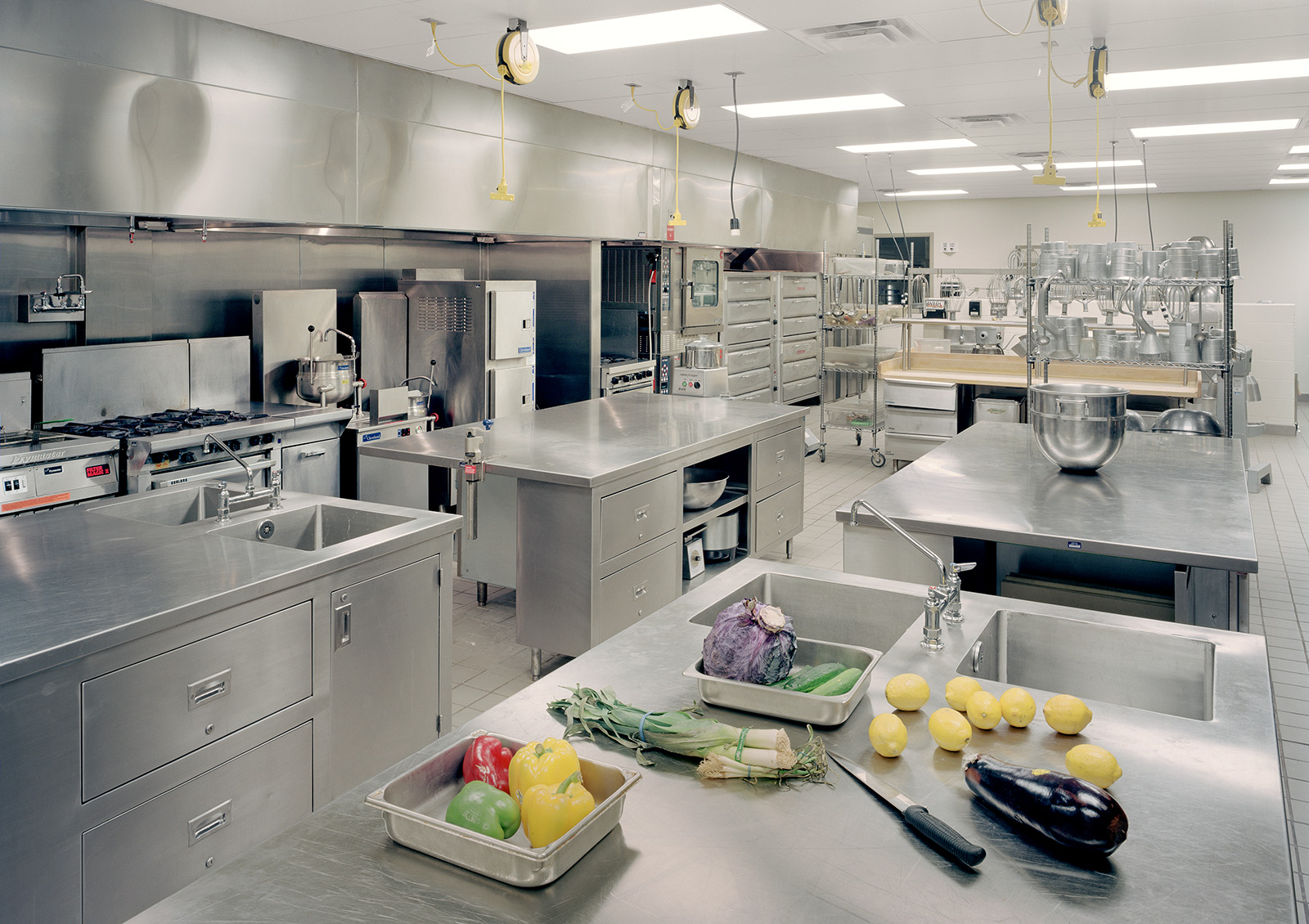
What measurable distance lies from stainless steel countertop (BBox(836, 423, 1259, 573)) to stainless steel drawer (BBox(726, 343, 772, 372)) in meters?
4.94

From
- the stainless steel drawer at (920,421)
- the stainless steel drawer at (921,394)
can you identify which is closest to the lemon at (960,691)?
the stainless steel drawer at (920,421)

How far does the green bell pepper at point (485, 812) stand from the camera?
1.19 metres

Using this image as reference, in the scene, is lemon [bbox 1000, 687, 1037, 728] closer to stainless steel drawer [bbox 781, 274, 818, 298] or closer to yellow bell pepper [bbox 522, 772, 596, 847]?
yellow bell pepper [bbox 522, 772, 596, 847]

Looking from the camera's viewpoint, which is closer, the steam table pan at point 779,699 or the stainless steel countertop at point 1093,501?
the steam table pan at point 779,699

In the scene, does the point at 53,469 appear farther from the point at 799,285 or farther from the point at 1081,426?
the point at 799,285

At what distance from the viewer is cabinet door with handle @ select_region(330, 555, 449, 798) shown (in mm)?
2602

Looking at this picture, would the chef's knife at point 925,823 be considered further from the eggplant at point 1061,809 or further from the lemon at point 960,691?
the lemon at point 960,691

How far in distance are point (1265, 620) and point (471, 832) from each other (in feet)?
16.0

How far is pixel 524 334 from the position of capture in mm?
6383

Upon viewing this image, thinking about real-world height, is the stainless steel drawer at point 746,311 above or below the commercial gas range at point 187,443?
above

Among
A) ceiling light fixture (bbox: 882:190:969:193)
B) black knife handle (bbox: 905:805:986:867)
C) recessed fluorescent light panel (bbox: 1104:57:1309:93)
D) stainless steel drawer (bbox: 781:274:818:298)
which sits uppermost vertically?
ceiling light fixture (bbox: 882:190:969:193)

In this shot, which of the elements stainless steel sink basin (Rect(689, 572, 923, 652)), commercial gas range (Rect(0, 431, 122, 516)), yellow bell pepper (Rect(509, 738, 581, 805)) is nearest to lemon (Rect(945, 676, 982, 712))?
stainless steel sink basin (Rect(689, 572, 923, 652))

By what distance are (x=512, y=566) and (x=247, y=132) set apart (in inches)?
99.3

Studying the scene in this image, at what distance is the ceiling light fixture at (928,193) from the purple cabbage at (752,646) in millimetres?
11839
